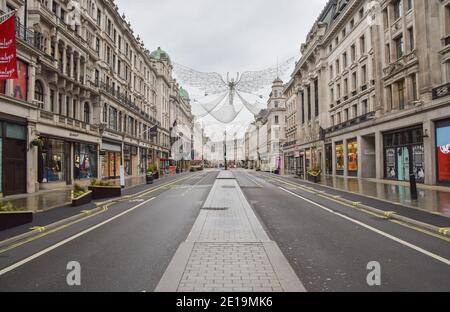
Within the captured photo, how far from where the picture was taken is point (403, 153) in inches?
998

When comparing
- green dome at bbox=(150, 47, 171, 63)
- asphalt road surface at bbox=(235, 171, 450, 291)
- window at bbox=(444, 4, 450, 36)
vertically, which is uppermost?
green dome at bbox=(150, 47, 171, 63)

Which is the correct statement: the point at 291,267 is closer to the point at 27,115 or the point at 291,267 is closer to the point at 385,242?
the point at 385,242

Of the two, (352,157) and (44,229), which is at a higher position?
(352,157)

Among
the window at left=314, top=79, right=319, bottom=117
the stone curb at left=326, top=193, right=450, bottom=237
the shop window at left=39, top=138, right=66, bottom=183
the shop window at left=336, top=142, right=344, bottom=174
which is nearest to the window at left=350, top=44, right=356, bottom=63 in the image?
the shop window at left=336, top=142, right=344, bottom=174

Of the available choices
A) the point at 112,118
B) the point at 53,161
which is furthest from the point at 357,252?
the point at 112,118

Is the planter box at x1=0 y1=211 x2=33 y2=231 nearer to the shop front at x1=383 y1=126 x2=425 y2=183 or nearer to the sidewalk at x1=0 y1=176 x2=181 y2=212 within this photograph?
the sidewalk at x1=0 y1=176 x2=181 y2=212

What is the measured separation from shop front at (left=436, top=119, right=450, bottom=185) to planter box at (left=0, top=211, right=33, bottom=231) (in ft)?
73.5

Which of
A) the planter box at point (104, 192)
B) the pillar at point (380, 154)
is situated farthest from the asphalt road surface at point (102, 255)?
the pillar at point (380, 154)

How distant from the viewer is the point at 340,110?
4003 cm

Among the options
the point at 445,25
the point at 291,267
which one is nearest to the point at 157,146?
the point at 445,25

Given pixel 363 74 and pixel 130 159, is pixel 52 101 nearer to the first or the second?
pixel 130 159

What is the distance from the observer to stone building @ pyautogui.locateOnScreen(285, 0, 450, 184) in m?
21.1

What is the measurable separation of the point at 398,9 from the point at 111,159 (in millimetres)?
34301

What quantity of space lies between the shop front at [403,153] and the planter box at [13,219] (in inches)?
943
